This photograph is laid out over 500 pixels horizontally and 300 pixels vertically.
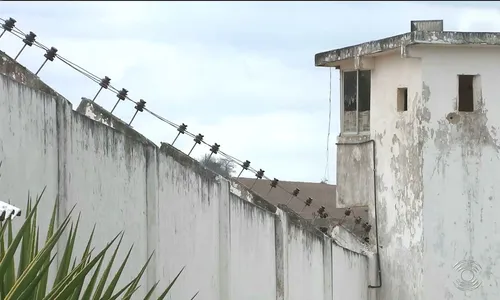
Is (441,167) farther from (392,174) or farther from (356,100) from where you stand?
(356,100)

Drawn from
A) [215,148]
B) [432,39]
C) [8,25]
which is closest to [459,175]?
[432,39]

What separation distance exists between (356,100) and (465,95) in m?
1.79

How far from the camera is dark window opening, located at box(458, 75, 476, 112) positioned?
16.0m

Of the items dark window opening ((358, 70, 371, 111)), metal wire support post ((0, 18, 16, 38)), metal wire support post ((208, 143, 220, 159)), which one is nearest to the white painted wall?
dark window opening ((358, 70, 371, 111))

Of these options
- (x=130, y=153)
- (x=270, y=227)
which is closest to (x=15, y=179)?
(x=130, y=153)

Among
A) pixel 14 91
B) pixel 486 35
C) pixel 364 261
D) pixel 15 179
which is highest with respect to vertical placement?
pixel 486 35

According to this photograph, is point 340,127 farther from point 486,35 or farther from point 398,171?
point 486,35

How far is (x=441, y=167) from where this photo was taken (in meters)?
15.6

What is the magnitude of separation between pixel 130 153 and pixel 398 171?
6.21 metres

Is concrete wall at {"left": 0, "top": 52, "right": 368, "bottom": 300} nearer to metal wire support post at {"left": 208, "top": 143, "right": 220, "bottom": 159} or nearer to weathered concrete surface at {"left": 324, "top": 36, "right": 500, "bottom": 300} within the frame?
metal wire support post at {"left": 208, "top": 143, "right": 220, "bottom": 159}

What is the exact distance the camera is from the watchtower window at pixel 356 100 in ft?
55.6

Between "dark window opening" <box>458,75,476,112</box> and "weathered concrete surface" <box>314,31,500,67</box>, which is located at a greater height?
"weathered concrete surface" <box>314,31,500,67</box>

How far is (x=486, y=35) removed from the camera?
15.5 metres

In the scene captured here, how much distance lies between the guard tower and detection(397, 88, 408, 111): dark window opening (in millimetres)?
15
